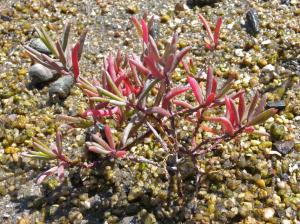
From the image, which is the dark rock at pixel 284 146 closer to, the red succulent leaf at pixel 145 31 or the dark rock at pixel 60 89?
the red succulent leaf at pixel 145 31

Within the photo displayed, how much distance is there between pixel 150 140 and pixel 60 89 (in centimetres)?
53

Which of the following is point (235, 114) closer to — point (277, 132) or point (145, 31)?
point (145, 31)

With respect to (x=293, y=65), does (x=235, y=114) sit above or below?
above

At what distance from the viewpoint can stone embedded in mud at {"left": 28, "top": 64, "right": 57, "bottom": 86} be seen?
227cm

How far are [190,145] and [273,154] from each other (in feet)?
1.16

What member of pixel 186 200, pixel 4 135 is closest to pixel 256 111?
pixel 186 200

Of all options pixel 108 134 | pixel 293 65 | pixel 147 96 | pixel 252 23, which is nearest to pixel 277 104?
pixel 293 65

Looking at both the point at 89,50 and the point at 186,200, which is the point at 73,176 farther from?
the point at 89,50

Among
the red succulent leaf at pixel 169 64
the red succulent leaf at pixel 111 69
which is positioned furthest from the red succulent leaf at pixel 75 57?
the red succulent leaf at pixel 169 64

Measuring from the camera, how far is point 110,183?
192cm

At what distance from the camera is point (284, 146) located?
1.98m

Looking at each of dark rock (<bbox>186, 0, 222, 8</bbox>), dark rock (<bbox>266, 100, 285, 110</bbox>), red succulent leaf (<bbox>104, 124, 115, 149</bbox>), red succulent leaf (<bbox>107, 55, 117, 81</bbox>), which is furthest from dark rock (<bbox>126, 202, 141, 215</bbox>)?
dark rock (<bbox>186, 0, 222, 8</bbox>)

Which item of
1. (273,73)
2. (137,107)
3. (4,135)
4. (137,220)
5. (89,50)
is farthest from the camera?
(89,50)

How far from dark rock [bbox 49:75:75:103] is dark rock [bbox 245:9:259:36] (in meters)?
0.99
